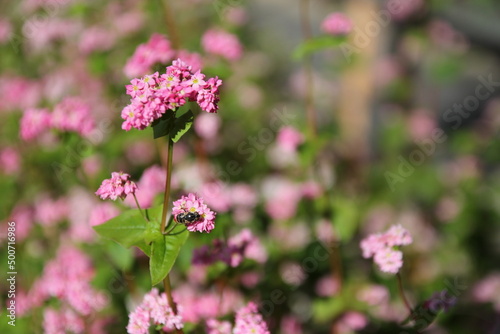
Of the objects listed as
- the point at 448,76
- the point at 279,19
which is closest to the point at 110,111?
the point at 448,76

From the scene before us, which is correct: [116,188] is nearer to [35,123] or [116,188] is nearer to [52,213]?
[35,123]

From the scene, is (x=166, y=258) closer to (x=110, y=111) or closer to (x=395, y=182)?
(x=110, y=111)

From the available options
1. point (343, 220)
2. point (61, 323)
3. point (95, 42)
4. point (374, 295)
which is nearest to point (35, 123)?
point (61, 323)

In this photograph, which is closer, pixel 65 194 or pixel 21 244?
Result: pixel 21 244

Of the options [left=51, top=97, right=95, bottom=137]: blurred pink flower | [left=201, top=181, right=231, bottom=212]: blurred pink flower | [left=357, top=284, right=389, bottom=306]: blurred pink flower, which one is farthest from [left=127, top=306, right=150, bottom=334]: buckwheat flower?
[left=357, top=284, right=389, bottom=306]: blurred pink flower

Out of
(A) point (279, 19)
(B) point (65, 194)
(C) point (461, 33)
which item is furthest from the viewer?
(A) point (279, 19)

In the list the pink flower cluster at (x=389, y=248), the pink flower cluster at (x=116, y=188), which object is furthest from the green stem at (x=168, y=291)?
the pink flower cluster at (x=389, y=248)

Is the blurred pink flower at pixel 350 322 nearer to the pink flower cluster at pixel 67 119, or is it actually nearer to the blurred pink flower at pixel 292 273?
Result: the blurred pink flower at pixel 292 273
